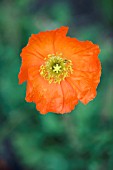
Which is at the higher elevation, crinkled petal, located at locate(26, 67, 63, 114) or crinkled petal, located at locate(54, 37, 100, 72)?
crinkled petal, located at locate(54, 37, 100, 72)

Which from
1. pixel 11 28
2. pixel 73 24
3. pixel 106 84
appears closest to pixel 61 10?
pixel 73 24

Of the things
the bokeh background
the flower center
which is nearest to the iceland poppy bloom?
the flower center

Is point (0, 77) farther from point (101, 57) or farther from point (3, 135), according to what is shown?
point (101, 57)

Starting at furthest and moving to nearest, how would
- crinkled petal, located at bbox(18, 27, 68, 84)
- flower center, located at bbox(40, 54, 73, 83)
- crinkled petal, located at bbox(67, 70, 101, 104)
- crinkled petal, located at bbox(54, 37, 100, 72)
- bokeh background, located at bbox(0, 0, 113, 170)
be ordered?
bokeh background, located at bbox(0, 0, 113, 170), flower center, located at bbox(40, 54, 73, 83), crinkled petal, located at bbox(67, 70, 101, 104), crinkled petal, located at bbox(54, 37, 100, 72), crinkled petal, located at bbox(18, 27, 68, 84)

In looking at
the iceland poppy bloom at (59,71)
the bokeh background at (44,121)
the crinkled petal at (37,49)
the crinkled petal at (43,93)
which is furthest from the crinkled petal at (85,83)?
the bokeh background at (44,121)

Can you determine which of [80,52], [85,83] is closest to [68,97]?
[85,83]

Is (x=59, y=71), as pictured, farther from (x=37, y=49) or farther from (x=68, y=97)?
(x=37, y=49)

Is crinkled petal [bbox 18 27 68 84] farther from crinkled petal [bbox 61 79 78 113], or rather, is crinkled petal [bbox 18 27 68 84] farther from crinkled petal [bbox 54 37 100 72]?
crinkled petal [bbox 61 79 78 113]

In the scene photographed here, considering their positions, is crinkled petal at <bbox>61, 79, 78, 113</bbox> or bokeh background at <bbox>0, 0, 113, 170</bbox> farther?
bokeh background at <bbox>0, 0, 113, 170</bbox>
